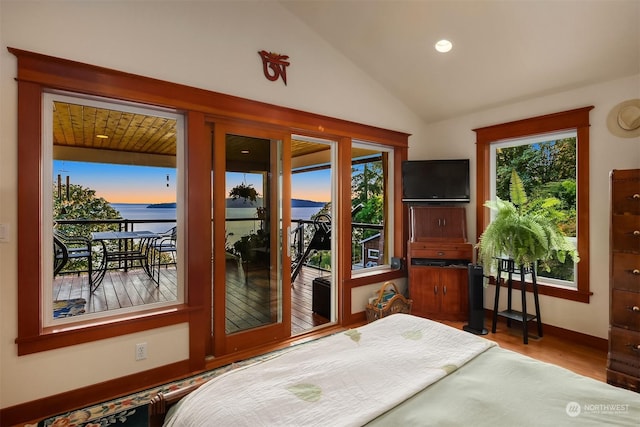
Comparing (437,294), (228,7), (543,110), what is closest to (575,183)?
(543,110)

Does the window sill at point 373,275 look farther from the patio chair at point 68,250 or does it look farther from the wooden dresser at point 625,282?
the patio chair at point 68,250

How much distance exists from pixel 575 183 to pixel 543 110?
32.9 inches

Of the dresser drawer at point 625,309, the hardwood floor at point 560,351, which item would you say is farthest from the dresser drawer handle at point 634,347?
the hardwood floor at point 560,351

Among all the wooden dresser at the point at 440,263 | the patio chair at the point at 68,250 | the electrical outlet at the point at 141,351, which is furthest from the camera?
the wooden dresser at the point at 440,263

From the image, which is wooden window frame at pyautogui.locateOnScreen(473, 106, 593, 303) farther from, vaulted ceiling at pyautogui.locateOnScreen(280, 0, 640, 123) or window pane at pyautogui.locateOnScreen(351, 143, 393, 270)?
window pane at pyautogui.locateOnScreen(351, 143, 393, 270)

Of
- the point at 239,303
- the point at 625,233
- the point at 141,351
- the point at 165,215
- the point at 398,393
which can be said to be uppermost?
the point at 165,215

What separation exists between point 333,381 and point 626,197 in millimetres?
2611

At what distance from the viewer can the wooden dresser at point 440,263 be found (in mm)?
3764

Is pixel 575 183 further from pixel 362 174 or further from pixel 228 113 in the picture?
pixel 228 113

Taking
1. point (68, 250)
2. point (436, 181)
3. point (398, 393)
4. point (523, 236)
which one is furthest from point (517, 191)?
point (68, 250)

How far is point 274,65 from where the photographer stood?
3.07 metres

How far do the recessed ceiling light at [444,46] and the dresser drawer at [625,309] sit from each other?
247 cm

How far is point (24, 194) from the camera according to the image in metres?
2.03

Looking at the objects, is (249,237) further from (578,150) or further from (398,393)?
(578,150)
